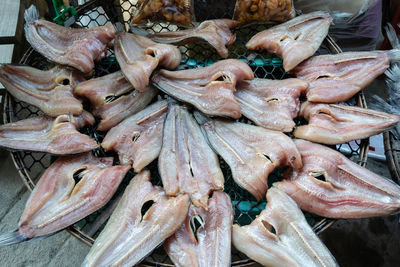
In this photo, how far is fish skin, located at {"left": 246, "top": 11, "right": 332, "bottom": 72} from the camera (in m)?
2.56

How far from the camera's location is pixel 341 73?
251 centimetres

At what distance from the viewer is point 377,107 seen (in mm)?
2607

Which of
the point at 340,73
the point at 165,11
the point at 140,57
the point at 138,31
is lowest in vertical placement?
the point at 340,73

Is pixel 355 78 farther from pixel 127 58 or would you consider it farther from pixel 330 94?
pixel 127 58

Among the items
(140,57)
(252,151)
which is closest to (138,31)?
(140,57)

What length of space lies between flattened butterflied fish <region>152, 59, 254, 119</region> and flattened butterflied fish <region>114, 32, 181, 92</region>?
A: 0.41ft

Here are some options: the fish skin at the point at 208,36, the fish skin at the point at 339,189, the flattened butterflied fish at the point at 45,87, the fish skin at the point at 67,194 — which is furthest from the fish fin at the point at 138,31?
the fish skin at the point at 339,189

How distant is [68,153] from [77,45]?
0.91 m

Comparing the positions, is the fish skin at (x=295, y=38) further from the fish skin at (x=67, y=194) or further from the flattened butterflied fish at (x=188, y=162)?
the fish skin at (x=67, y=194)

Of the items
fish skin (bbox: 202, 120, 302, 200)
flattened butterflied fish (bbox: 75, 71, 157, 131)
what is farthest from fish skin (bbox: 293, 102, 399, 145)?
flattened butterflied fish (bbox: 75, 71, 157, 131)

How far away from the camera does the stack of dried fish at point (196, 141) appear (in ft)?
6.09

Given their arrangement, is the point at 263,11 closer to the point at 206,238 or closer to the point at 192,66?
the point at 192,66

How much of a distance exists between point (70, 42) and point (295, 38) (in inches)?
72.9

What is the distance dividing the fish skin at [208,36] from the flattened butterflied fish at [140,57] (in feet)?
0.57
